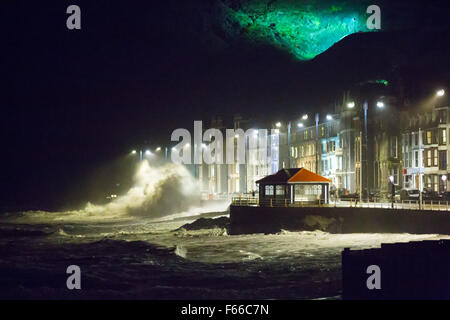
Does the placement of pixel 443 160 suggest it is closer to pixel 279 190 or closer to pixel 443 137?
pixel 443 137

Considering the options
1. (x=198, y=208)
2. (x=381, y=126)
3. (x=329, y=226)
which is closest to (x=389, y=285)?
(x=329, y=226)

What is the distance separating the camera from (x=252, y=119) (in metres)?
99.3

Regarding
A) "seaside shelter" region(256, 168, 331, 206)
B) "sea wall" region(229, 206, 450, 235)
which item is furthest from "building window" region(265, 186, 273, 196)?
"sea wall" region(229, 206, 450, 235)

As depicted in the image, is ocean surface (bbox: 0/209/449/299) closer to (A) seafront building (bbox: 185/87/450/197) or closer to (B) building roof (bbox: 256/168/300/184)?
(B) building roof (bbox: 256/168/300/184)

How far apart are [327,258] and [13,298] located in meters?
16.9

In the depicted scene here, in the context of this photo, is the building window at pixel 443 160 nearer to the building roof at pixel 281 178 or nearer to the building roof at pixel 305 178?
the building roof at pixel 305 178

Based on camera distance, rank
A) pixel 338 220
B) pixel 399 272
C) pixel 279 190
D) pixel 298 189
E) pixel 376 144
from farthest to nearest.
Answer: pixel 376 144 → pixel 279 190 → pixel 298 189 → pixel 338 220 → pixel 399 272

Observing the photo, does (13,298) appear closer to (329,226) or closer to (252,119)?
(329,226)

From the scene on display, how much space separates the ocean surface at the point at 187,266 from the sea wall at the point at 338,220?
124 centimetres

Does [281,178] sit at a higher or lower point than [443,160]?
lower

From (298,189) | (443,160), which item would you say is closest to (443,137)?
(443,160)

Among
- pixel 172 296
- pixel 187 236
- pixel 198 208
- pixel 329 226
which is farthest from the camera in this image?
pixel 198 208

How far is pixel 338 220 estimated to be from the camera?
43.3 metres

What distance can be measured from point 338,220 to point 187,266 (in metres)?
18.9
